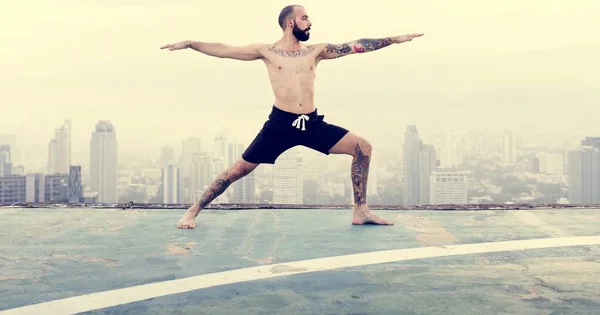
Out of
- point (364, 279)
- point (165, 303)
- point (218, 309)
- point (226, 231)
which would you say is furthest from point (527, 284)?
point (226, 231)

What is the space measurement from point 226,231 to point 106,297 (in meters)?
2.70

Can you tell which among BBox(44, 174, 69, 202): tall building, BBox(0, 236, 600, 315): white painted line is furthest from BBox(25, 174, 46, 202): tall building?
BBox(0, 236, 600, 315): white painted line

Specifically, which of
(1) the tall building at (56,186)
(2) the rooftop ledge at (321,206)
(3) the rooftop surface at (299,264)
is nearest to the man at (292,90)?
(3) the rooftop surface at (299,264)

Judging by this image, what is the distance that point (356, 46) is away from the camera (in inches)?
275

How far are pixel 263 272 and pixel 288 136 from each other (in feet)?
7.88

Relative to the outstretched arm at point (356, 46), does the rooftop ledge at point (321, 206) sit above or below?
below

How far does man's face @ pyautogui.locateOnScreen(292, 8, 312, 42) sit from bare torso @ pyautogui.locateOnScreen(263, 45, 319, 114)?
Answer: 0.56 feet

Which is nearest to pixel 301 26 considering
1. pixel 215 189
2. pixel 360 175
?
pixel 360 175

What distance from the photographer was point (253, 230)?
6.73 meters

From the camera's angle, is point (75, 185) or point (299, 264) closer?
point (299, 264)

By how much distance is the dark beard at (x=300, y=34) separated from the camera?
6816mm

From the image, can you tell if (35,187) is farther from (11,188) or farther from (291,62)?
(291,62)

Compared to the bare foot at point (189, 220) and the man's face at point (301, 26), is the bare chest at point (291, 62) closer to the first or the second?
the man's face at point (301, 26)

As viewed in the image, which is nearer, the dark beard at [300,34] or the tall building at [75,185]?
the dark beard at [300,34]
